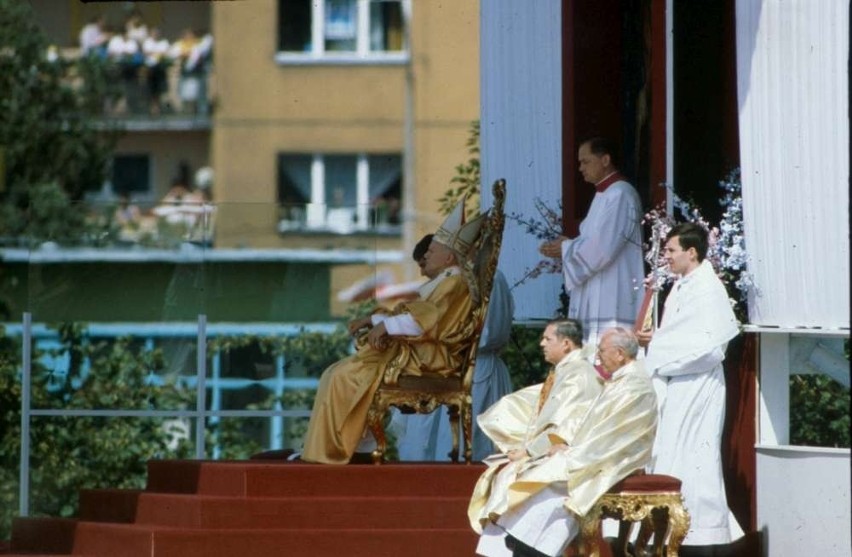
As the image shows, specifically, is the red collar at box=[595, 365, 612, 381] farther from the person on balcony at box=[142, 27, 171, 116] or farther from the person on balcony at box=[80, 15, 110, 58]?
the person on balcony at box=[142, 27, 171, 116]

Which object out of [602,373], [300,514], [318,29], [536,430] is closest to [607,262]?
[602,373]

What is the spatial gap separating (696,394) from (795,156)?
1.32m

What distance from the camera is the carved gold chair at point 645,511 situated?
1580 centimetres

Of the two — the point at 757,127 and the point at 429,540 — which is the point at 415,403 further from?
the point at 757,127

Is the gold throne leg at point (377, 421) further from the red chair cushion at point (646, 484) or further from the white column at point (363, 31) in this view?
the white column at point (363, 31)

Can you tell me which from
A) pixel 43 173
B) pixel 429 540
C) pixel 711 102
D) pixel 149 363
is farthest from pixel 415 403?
pixel 43 173

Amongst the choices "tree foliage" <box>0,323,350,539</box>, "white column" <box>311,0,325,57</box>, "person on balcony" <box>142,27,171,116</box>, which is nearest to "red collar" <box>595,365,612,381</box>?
"tree foliage" <box>0,323,350,539</box>

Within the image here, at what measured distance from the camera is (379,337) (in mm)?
17641

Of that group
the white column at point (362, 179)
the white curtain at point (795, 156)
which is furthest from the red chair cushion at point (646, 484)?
the white column at point (362, 179)

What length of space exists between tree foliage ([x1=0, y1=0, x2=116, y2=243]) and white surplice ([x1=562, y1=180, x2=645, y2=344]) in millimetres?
12426

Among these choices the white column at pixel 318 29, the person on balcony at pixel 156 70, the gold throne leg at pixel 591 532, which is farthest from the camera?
the person on balcony at pixel 156 70

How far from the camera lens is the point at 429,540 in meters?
16.9

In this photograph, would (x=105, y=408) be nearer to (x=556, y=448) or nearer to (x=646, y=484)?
(x=556, y=448)

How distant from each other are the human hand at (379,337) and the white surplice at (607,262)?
113 cm
